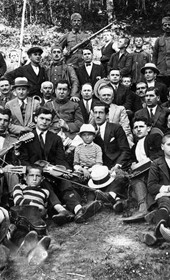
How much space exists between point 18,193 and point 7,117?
145cm

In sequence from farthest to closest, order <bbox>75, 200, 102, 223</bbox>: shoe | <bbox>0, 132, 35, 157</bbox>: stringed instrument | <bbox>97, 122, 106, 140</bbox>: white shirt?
<bbox>97, 122, 106, 140</bbox>: white shirt < <bbox>0, 132, 35, 157</bbox>: stringed instrument < <bbox>75, 200, 102, 223</bbox>: shoe

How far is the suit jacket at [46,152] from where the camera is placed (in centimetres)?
642

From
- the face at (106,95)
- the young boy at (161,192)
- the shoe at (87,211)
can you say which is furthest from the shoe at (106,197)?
the face at (106,95)

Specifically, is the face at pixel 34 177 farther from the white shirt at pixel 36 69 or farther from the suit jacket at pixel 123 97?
the white shirt at pixel 36 69

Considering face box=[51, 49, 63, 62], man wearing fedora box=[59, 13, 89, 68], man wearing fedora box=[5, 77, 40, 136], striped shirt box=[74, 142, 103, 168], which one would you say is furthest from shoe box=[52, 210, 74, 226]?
man wearing fedora box=[59, 13, 89, 68]

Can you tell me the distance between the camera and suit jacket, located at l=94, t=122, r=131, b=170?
6828 mm

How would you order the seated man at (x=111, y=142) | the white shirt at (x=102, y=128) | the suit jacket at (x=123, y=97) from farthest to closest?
the suit jacket at (x=123, y=97), the white shirt at (x=102, y=128), the seated man at (x=111, y=142)

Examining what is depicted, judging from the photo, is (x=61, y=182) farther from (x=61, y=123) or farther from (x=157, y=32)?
(x=157, y=32)

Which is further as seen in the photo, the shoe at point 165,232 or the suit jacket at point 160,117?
the suit jacket at point 160,117

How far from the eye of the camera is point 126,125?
755 cm

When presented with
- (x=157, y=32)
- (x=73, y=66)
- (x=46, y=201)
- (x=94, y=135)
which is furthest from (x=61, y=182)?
(x=157, y=32)

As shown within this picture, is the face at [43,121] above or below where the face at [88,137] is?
above

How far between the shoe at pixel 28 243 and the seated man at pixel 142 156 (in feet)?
Result: 4.56

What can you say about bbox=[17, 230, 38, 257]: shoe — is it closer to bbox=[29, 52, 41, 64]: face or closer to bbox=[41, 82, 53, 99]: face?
bbox=[41, 82, 53, 99]: face
